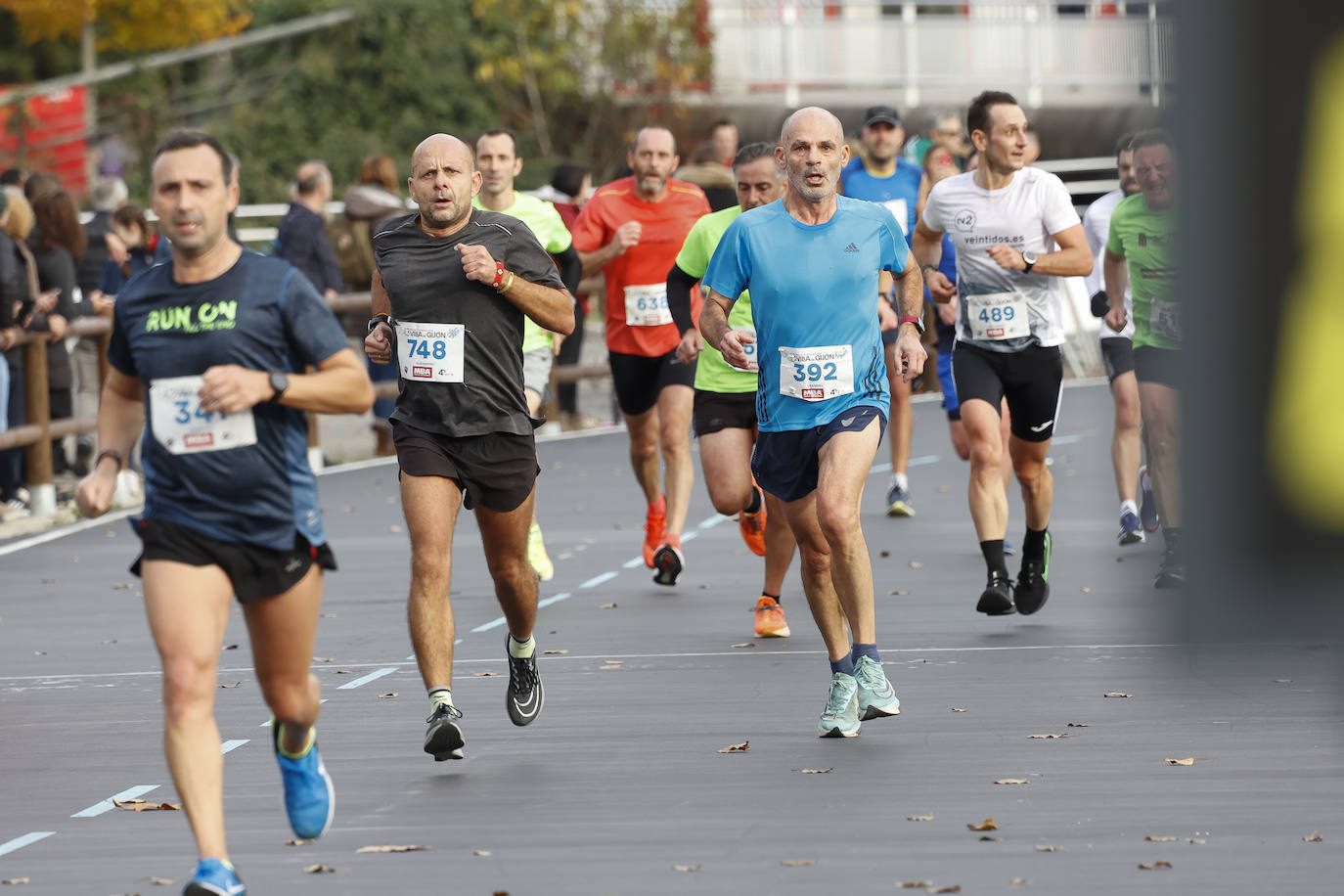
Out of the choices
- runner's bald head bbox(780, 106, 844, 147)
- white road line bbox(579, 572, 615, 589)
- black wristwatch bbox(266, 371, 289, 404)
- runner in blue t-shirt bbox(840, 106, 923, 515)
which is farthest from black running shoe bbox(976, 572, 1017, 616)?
black wristwatch bbox(266, 371, 289, 404)

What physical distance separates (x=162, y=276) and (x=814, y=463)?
281 cm

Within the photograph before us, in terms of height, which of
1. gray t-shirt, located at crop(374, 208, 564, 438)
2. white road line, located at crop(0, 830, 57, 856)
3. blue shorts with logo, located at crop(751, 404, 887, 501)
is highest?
gray t-shirt, located at crop(374, 208, 564, 438)

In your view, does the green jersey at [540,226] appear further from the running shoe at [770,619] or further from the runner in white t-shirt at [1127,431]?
the runner in white t-shirt at [1127,431]

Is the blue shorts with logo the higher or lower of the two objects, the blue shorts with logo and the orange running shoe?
the higher

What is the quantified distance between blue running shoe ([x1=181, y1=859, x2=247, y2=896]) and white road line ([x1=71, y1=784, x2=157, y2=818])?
5.46 ft

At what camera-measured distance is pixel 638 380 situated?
38.1 feet

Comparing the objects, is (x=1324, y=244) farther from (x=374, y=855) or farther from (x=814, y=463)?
(x=814, y=463)

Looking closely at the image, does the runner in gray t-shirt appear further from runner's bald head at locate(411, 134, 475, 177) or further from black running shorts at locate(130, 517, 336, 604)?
black running shorts at locate(130, 517, 336, 604)

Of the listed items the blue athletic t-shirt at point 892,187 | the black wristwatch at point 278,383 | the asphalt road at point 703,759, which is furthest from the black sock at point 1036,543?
the black wristwatch at point 278,383

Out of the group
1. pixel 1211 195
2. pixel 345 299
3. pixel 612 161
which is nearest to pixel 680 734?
pixel 1211 195

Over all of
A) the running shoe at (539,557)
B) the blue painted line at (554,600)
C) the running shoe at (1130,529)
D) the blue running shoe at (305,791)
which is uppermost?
the blue running shoe at (305,791)

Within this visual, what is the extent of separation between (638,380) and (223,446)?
6842mm

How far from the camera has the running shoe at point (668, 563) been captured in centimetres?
1077

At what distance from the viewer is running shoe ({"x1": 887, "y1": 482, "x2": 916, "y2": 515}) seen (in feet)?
45.3
